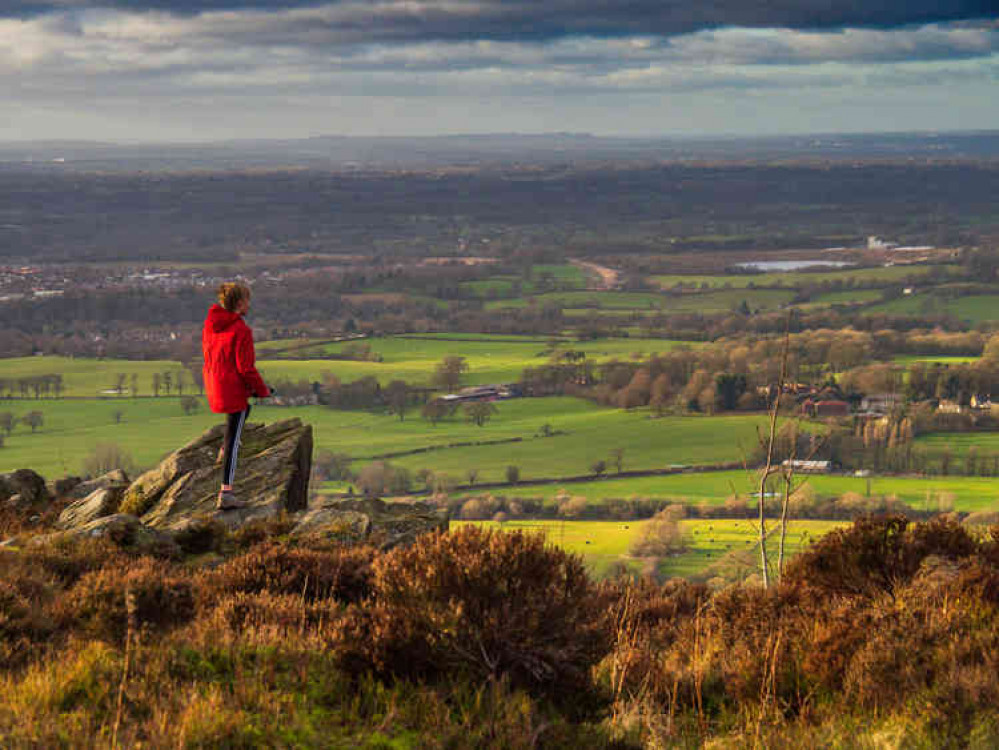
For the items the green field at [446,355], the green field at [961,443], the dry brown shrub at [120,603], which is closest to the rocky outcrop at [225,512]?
the dry brown shrub at [120,603]

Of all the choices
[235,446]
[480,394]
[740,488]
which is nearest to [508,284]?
[480,394]

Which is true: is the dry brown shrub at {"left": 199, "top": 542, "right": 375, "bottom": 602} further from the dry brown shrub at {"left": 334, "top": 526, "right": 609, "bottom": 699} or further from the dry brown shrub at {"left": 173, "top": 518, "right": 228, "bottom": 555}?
the dry brown shrub at {"left": 173, "top": 518, "right": 228, "bottom": 555}

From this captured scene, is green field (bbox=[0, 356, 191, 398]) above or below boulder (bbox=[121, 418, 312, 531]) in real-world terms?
below

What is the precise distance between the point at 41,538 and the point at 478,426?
243 ft

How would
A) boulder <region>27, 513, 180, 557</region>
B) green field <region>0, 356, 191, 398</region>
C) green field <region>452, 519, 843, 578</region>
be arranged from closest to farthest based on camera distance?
boulder <region>27, 513, 180, 557</region>, green field <region>452, 519, 843, 578</region>, green field <region>0, 356, 191, 398</region>

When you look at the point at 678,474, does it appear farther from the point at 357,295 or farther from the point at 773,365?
the point at 357,295

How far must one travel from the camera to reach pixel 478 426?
A: 277 feet

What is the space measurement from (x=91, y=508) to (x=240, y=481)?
195cm

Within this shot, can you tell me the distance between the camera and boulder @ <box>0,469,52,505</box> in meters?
15.1

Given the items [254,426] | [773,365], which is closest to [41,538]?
[254,426]

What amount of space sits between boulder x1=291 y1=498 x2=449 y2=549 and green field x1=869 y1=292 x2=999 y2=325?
143m

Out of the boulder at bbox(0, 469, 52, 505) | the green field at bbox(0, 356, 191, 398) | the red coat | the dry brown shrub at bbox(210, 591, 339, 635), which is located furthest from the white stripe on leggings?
the green field at bbox(0, 356, 191, 398)

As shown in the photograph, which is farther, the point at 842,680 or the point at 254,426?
the point at 254,426

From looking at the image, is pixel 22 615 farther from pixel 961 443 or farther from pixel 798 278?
pixel 798 278
